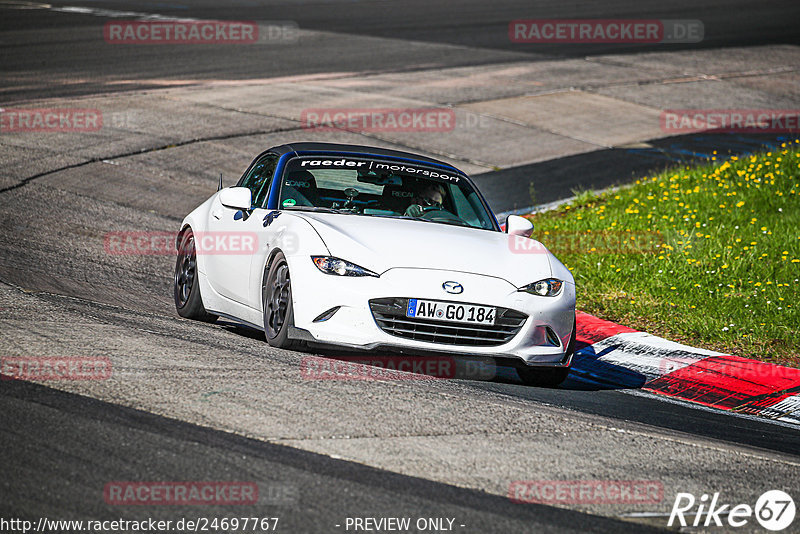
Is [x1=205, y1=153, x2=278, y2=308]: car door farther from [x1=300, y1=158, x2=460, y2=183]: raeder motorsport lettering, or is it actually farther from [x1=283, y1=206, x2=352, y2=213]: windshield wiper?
[x1=300, y1=158, x2=460, y2=183]: raeder motorsport lettering

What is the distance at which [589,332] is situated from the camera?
9648 millimetres

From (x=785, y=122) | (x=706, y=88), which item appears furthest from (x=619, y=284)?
(x=706, y=88)

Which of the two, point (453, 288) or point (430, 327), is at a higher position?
point (453, 288)

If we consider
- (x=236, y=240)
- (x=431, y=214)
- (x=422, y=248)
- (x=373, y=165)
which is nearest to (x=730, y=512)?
(x=422, y=248)

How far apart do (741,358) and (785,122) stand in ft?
45.1

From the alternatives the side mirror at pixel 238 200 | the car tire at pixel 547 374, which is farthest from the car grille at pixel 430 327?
the side mirror at pixel 238 200

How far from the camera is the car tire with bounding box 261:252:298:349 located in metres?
7.11

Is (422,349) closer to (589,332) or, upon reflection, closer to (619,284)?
(589,332)

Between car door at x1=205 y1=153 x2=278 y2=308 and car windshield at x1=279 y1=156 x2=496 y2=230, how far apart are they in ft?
0.99

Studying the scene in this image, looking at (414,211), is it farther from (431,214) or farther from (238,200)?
(238,200)

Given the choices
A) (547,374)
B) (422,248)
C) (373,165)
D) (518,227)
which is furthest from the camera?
(373,165)

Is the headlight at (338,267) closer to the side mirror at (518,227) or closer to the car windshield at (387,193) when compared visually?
the car windshield at (387,193)

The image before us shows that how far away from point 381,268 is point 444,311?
48cm

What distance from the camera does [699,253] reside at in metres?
11.5
